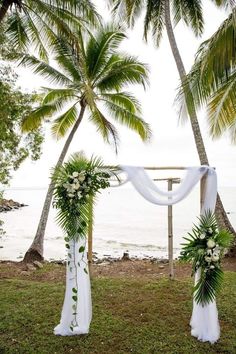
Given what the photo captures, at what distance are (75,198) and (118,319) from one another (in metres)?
1.79

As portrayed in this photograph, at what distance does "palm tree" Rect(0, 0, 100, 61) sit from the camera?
7.65 m

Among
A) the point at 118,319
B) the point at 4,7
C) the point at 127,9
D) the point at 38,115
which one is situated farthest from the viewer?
the point at 127,9

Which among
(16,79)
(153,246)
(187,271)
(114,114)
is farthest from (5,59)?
(153,246)

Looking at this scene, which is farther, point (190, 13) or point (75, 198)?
point (190, 13)

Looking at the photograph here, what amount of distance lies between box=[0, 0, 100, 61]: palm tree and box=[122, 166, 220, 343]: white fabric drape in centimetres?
450

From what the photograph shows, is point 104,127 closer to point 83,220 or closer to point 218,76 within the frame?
point 218,76

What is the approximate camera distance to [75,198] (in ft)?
14.0

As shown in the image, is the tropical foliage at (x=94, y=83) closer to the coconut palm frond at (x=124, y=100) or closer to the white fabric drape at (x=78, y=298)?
the coconut palm frond at (x=124, y=100)

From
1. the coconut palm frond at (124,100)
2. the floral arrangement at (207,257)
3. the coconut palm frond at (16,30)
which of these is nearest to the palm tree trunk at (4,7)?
the coconut palm frond at (16,30)

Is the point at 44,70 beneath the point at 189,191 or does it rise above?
above

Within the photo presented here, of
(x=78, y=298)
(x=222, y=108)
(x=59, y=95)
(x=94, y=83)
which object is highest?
(x=94, y=83)

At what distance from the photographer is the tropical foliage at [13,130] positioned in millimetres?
7204

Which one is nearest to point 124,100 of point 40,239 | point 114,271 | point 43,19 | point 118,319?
point 43,19

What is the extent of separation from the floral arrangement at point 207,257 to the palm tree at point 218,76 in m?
2.34
